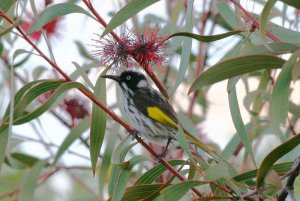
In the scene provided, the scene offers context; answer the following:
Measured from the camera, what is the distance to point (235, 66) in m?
2.48

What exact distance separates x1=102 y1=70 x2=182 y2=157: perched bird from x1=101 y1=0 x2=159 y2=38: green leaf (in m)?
0.96

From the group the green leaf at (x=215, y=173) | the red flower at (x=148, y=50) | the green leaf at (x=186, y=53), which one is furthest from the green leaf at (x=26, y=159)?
the green leaf at (x=215, y=173)

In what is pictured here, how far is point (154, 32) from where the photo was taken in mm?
2842

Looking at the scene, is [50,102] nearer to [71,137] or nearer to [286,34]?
[286,34]

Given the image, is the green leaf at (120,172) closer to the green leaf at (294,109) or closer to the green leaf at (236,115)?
the green leaf at (236,115)

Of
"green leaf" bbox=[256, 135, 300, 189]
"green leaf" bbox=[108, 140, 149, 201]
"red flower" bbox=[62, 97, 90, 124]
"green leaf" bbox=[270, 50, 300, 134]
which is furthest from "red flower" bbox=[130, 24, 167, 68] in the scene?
"red flower" bbox=[62, 97, 90, 124]

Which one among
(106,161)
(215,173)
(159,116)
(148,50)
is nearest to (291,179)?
(215,173)

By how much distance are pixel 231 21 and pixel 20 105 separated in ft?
5.16

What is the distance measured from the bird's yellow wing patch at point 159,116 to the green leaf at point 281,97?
122 cm

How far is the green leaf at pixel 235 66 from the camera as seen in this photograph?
243 centimetres

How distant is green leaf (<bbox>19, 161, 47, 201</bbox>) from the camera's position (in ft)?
11.9

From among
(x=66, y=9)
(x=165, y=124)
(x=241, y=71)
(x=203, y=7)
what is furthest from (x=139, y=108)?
(x=241, y=71)

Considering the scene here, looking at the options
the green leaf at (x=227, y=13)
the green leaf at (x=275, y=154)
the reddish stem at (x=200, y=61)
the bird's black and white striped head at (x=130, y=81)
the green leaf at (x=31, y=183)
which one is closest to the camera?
the green leaf at (x=275, y=154)

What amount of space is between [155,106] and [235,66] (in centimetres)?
146
